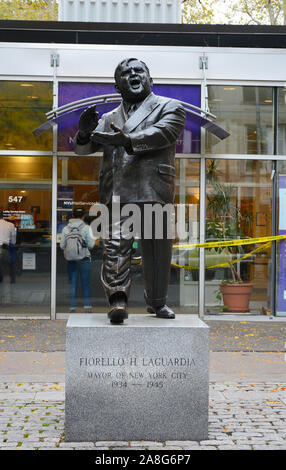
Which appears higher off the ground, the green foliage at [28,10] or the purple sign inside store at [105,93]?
the green foliage at [28,10]

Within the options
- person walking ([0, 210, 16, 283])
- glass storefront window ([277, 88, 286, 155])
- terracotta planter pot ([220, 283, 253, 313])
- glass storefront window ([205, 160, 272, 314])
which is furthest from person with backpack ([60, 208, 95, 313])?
glass storefront window ([277, 88, 286, 155])

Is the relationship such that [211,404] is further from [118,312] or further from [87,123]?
[87,123]

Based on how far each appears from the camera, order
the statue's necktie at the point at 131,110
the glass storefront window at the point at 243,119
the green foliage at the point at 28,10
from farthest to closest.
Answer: the green foliage at the point at 28,10 → the glass storefront window at the point at 243,119 → the statue's necktie at the point at 131,110

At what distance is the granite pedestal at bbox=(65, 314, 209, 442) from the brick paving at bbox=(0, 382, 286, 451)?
0.11 meters

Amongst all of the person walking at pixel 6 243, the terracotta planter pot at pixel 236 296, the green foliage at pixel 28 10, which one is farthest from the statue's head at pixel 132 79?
the green foliage at pixel 28 10

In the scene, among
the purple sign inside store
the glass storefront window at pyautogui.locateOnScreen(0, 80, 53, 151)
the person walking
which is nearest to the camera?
the purple sign inside store

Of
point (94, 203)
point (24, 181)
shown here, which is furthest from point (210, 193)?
point (24, 181)

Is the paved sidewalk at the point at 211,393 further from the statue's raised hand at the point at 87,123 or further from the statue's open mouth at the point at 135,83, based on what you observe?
the statue's open mouth at the point at 135,83

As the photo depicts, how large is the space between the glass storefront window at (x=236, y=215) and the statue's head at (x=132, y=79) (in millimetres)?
6917

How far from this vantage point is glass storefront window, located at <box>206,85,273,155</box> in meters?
12.4

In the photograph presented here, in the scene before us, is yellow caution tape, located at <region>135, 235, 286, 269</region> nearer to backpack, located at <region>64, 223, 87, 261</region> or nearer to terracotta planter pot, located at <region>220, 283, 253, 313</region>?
terracotta planter pot, located at <region>220, 283, 253, 313</region>

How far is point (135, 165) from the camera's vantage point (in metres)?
5.46

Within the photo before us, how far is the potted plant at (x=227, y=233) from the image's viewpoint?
1243 centimetres

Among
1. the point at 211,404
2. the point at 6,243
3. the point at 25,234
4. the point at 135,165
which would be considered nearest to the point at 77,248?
the point at 25,234
